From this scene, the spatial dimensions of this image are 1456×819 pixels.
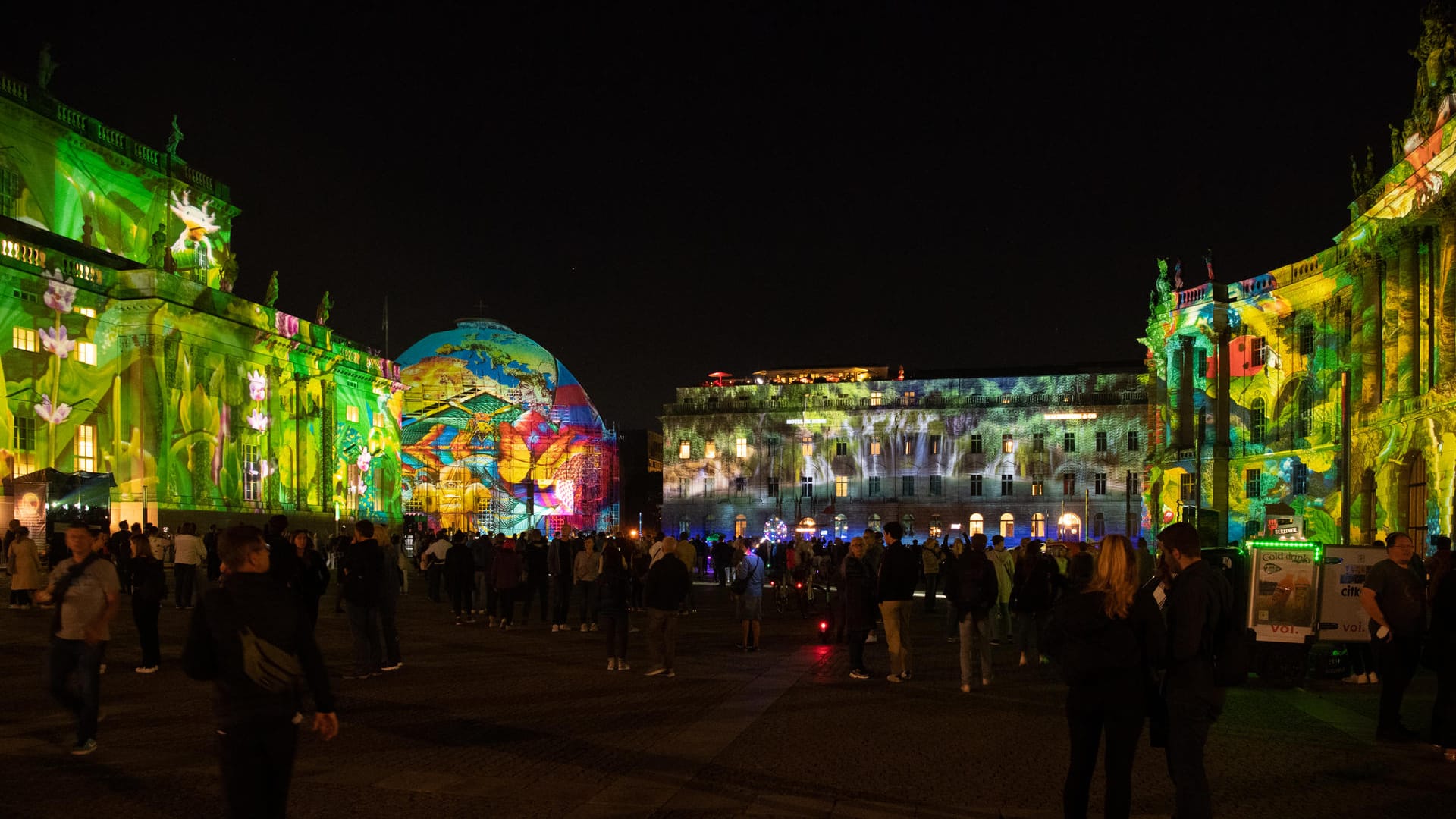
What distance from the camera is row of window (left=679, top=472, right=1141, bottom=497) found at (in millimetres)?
81375

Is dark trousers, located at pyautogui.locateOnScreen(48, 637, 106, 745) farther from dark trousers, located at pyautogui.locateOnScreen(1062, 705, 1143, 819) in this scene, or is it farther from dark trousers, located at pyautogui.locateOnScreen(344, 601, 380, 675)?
dark trousers, located at pyautogui.locateOnScreen(1062, 705, 1143, 819)

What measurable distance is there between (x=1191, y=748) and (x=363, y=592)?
9.97 metres

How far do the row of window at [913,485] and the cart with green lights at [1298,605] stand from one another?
65.7m

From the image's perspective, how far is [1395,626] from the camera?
1139cm

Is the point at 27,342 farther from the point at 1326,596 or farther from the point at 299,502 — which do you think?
the point at 1326,596

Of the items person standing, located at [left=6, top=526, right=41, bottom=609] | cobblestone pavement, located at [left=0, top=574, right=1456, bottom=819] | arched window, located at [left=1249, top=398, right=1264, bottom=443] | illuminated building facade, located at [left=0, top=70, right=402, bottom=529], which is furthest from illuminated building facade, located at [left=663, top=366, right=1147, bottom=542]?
cobblestone pavement, located at [left=0, top=574, right=1456, bottom=819]

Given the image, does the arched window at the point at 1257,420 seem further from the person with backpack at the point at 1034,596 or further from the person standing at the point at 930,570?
the person with backpack at the point at 1034,596

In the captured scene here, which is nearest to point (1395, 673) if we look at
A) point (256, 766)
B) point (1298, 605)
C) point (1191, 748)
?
point (1298, 605)

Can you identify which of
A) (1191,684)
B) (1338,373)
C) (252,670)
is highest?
(1338,373)

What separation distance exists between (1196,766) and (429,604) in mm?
24619

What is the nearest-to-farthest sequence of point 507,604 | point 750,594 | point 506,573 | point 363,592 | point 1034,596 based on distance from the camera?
point 363,592 → point 1034,596 → point 750,594 → point 506,573 → point 507,604

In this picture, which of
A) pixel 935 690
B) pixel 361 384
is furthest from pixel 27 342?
pixel 935 690

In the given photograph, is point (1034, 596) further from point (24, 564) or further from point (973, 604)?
point (24, 564)

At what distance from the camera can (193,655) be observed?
19.1ft
